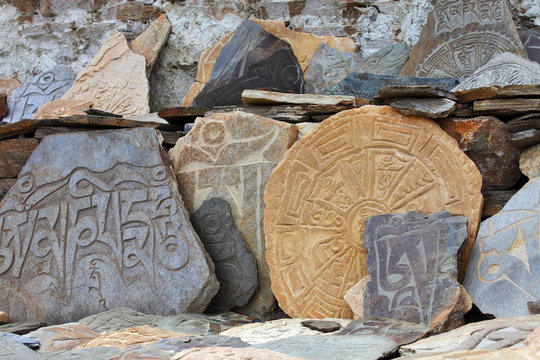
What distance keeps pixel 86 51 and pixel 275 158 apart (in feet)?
10.6

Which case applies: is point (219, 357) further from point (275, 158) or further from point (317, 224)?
point (275, 158)

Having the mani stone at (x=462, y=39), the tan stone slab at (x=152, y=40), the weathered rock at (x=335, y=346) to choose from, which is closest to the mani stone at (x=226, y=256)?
the weathered rock at (x=335, y=346)

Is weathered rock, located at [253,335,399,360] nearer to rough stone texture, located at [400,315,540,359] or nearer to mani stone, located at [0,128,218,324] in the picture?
rough stone texture, located at [400,315,540,359]

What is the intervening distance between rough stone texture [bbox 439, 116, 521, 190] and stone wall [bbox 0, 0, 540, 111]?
219cm

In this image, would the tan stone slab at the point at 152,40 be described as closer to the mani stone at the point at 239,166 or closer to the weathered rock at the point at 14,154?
A: the weathered rock at the point at 14,154

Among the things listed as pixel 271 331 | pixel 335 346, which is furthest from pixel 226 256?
pixel 335 346

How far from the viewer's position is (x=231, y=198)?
520 centimetres

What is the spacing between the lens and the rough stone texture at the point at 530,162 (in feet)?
14.6

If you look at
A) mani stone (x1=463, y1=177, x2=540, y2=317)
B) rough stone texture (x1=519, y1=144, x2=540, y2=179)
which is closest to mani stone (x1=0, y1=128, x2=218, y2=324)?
mani stone (x1=463, y1=177, x2=540, y2=317)

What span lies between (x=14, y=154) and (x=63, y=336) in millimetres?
1758

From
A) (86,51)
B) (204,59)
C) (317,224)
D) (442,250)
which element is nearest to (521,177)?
(442,250)

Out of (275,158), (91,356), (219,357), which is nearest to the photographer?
(219,357)

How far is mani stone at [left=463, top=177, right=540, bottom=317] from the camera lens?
12.8ft

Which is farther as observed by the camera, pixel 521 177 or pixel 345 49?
pixel 345 49
